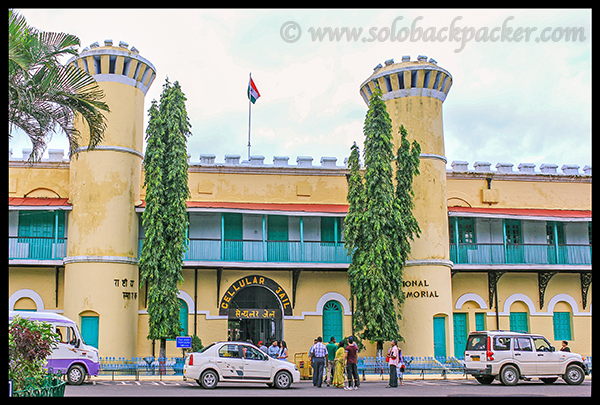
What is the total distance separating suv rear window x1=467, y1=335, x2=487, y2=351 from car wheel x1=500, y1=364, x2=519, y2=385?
0.81 m

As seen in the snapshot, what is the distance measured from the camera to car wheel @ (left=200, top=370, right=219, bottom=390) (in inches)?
650

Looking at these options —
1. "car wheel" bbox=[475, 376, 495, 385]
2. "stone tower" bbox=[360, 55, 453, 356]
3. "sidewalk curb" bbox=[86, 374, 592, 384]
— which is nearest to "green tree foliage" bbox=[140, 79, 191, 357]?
"sidewalk curb" bbox=[86, 374, 592, 384]

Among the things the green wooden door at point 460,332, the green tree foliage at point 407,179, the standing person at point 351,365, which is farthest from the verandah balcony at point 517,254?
the standing person at point 351,365

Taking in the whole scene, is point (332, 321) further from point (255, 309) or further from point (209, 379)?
point (209, 379)

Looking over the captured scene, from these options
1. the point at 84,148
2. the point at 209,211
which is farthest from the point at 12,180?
the point at 209,211

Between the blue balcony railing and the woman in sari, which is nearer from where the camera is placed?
the woman in sari

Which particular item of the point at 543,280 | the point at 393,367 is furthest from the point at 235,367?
the point at 543,280

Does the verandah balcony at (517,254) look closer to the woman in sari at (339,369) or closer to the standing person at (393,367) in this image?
the standing person at (393,367)

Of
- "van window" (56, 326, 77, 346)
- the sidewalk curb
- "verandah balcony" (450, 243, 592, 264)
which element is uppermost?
"verandah balcony" (450, 243, 592, 264)

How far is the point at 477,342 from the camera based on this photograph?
62.7 feet

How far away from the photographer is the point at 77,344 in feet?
58.9

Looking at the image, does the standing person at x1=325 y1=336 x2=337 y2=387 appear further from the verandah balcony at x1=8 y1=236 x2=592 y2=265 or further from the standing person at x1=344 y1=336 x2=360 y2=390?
the verandah balcony at x1=8 y1=236 x2=592 y2=265

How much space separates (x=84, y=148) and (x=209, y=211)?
5.21 m

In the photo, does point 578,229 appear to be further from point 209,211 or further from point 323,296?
point 209,211
